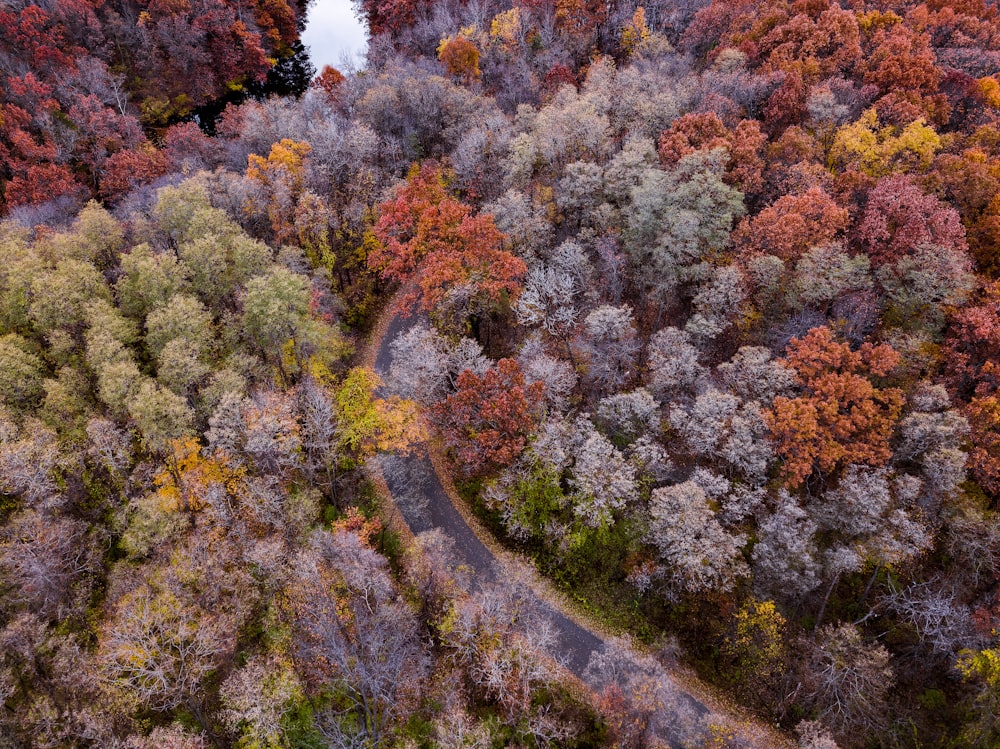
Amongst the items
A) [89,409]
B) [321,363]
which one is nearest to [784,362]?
[321,363]

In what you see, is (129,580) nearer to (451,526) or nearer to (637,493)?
(451,526)

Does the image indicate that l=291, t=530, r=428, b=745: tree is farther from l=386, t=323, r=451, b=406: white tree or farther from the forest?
l=386, t=323, r=451, b=406: white tree

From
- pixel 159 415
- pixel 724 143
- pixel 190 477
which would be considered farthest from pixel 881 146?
pixel 159 415

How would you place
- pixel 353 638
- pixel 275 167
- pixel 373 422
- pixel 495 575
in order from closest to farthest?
pixel 353 638, pixel 495 575, pixel 373 422, pixel 275 167

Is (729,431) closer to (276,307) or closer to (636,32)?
(276,307)

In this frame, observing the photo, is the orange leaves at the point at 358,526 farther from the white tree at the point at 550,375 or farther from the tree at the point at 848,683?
the tree at the point at 848,683

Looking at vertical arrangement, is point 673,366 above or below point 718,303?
below

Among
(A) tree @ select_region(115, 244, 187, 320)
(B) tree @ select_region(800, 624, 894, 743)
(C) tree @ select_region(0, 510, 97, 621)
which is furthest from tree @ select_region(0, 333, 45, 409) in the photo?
(B) tree @ select_region(800, 624, 894, 743)

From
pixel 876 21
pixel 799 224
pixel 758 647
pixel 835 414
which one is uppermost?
pixel 876 21
